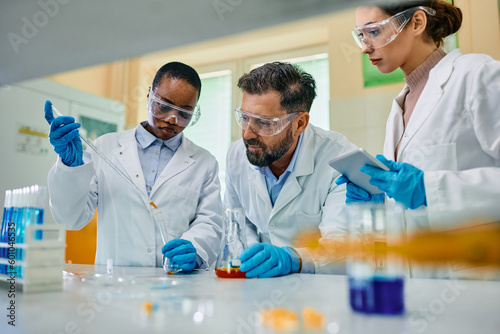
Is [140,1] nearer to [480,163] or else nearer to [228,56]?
[480,163]

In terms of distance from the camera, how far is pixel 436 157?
1353mm

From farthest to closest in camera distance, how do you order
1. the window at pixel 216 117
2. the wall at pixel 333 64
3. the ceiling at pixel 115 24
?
the window at pixel 216 117 → the wall at pixel 333 64 → the ceiling at pixel 115 24

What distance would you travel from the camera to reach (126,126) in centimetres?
426

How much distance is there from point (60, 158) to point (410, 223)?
1.37 meters

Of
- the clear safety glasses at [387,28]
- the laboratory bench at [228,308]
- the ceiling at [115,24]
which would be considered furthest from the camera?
the clear safety glasses at [387,28]

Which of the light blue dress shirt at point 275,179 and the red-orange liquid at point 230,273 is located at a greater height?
the light blue dress shirt at point 275,179

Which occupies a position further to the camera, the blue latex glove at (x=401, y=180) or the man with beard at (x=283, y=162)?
the man with beard at (x=283, y=162)

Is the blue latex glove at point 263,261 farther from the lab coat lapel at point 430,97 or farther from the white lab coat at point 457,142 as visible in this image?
the lab coat lapel at point 430,97

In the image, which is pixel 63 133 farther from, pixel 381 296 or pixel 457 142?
pixel 457 142

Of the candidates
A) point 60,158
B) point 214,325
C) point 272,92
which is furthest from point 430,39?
point 60,158

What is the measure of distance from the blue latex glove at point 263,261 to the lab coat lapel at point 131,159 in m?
0.75

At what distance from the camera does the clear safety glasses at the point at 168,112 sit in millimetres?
1772

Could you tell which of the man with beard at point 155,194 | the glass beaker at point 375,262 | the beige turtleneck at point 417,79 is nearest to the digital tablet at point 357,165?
the beige turtleneck at point 417,79

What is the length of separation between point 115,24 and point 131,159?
34.0 inches
